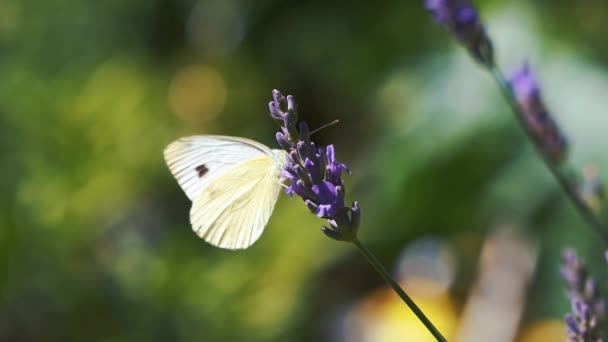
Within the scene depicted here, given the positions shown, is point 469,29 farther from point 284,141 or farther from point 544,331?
point 544,331

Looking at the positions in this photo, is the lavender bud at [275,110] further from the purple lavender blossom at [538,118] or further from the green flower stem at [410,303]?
the purple lavender blossom at [538,118]

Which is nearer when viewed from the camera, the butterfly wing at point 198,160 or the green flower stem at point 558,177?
the green flower stem at point 558,177

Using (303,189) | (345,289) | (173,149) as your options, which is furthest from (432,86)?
(303,189)

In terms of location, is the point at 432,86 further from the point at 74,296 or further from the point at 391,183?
the point at 74,296

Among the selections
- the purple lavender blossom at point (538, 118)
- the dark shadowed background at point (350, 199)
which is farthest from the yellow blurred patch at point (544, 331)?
the purple lavender blossom at point (538, 118)

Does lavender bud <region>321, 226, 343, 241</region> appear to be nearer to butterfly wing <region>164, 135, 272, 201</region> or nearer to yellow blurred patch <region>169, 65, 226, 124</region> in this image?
butterfly wing <region>164, 135, 272, 201</region>

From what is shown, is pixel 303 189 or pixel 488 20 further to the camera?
pixel 488 20

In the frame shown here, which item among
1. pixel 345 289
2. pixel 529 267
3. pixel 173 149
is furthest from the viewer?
pixel 345 289

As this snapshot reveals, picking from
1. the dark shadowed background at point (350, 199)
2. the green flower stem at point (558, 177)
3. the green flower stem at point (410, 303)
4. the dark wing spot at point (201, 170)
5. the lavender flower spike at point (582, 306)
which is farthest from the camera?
the dark shadowed background at point (350, 199)
